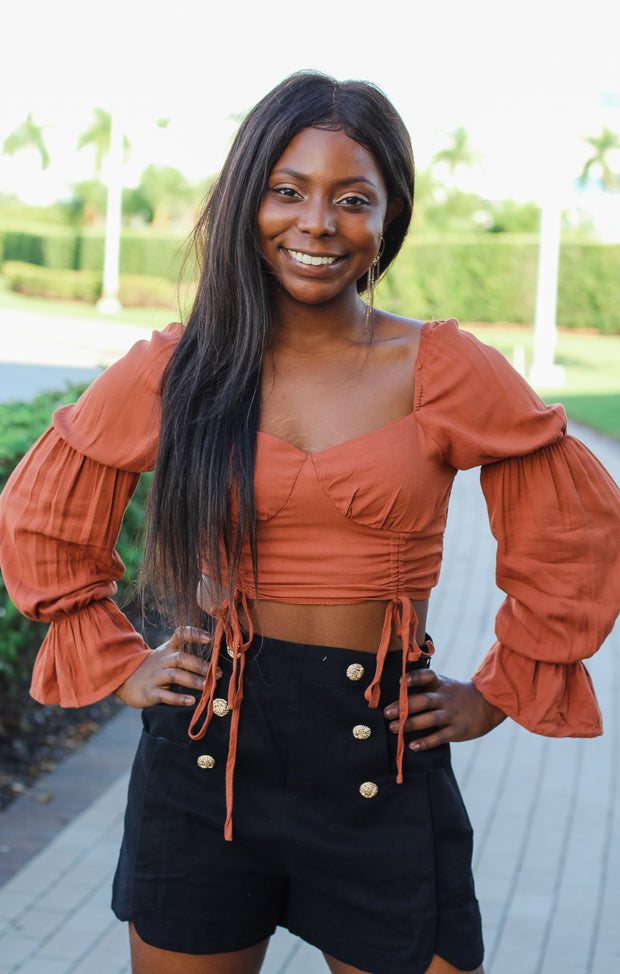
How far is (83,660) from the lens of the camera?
7.23 ft

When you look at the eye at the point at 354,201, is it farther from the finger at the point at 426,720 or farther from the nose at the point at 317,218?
the finger at the point at 426,720

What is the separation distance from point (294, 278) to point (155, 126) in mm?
49533

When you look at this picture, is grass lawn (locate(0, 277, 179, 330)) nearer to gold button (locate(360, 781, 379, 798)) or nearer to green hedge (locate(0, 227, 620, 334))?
green hedge (locate(0, 227, 620, 334))

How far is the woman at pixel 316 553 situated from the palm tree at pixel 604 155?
58.4 m

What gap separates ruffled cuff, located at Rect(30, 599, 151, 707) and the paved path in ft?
5.47

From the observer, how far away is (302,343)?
2094mm

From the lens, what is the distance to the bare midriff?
1.99 metres

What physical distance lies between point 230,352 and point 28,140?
65462mm

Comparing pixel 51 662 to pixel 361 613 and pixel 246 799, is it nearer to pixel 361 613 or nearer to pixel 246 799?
pixel 246 799

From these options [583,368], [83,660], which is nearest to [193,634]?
[83,660]

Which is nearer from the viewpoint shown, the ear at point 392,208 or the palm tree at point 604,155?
the ear at point 392,208

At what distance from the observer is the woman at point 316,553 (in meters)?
1.96

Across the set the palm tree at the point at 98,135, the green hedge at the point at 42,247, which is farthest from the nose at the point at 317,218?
the palm tree at the point at 98,135

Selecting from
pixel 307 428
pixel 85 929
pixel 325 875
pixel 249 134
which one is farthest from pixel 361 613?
pixel 85 929
